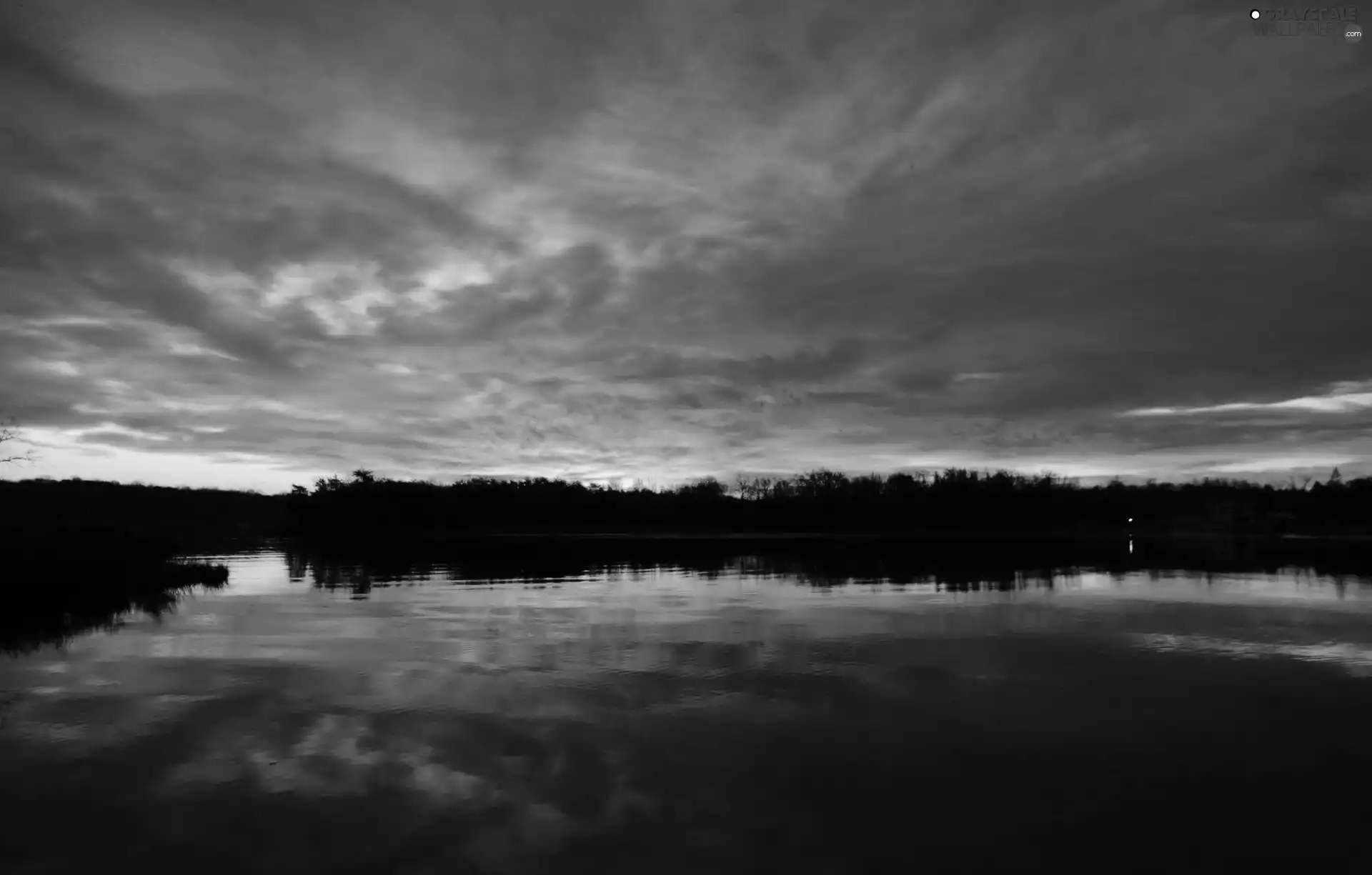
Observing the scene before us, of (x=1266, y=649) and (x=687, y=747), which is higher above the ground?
(x=1266, y=649)

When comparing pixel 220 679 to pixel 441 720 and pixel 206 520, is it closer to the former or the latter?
pixel 441 720

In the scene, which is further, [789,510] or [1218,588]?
[789,510]

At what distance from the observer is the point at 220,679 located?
18438mm

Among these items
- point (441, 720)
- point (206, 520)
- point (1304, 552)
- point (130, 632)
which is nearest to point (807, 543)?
point (1304, 552)

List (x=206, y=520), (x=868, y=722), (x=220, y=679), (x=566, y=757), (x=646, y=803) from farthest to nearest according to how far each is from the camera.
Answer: (x=206, y=520), (x=220, y=679), (x=868, y=722), (x=566, y=757), (x=646, y=803)

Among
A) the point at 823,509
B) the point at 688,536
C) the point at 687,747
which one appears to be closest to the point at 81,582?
the point at 687,747

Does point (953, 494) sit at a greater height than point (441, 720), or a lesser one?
greater

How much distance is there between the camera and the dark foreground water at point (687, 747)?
9.45 metres

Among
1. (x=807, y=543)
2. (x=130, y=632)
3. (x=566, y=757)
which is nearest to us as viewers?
(x=566, y=757)

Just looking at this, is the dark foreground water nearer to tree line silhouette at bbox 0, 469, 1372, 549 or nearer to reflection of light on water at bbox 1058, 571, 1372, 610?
reflection of light on water at bbox 1058, 571, 1372, 610

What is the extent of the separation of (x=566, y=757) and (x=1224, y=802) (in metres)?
9.10

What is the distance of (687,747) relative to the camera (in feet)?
43.0

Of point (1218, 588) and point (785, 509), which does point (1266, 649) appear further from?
point (785, 509)

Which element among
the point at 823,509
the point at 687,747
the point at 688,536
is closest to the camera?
the point at 687,747
